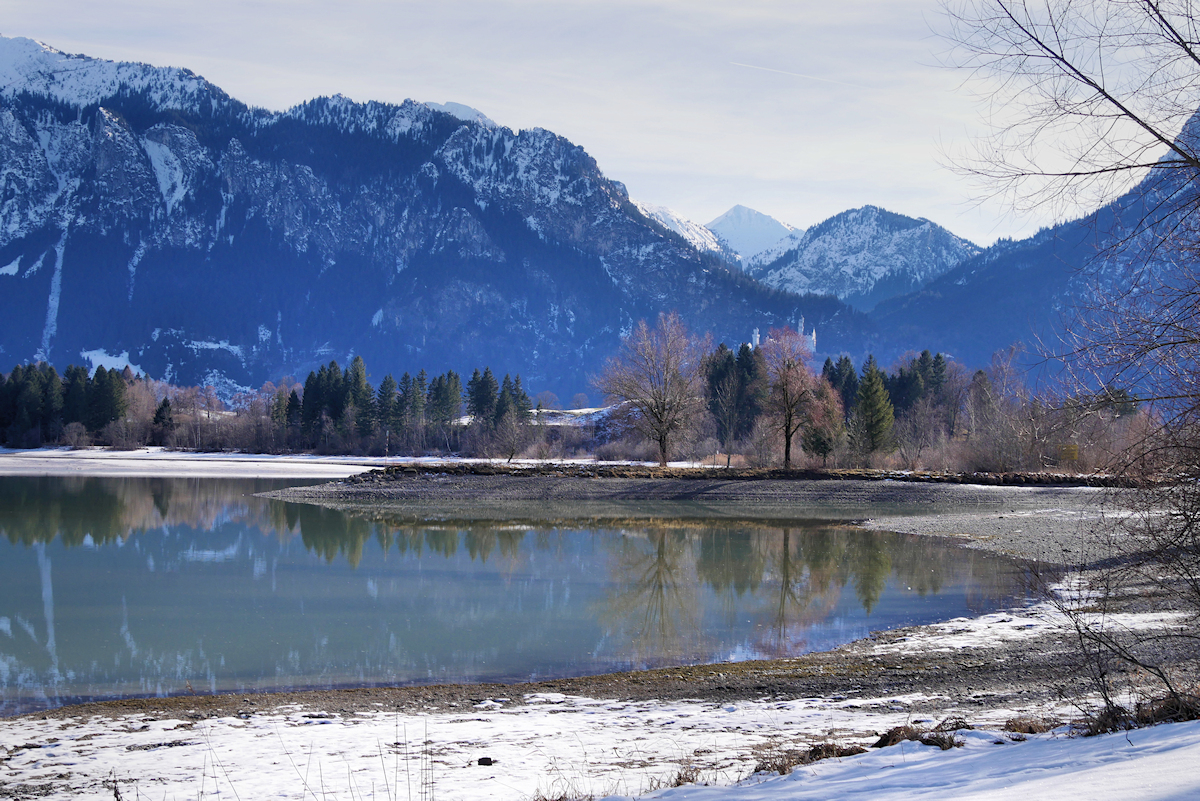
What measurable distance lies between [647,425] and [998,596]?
35766mm

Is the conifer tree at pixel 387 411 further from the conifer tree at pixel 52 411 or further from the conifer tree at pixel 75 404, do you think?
the conifer tree at pixel 52 411

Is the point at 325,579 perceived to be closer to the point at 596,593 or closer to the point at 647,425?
the point at 596,593

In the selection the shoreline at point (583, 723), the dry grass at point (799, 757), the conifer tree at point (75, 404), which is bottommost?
the shoreline at point (583, 723)

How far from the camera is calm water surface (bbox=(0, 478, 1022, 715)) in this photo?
530 inches

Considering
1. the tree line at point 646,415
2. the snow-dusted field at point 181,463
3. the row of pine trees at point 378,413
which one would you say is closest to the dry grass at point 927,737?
the tree line at point 646,415

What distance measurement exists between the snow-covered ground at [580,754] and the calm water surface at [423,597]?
2.60 m

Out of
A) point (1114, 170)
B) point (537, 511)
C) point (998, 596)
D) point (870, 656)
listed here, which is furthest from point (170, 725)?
point (537, 511)

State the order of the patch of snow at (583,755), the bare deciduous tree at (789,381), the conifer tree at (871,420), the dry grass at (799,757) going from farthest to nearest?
the conifer tree at (871,420) < the bare deciduous tree at (789,381) < the dry grass at (799,757) < the patch of snow at (583,755)

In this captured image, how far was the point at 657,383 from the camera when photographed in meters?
52.2

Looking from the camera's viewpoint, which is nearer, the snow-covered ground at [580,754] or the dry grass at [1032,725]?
the snow-covered ground at [580,754]

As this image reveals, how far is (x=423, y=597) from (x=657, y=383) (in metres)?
34.4

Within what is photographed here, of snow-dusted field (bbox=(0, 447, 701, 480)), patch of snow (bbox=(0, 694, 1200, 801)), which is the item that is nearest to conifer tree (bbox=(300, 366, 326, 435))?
snow-dusted field (bbox=(0, 447, 701, 480))

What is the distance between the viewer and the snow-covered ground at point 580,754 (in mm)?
5281

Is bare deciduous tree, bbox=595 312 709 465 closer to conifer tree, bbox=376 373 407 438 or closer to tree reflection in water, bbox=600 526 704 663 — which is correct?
tree reflection in water, bbox=600 526 704 663
